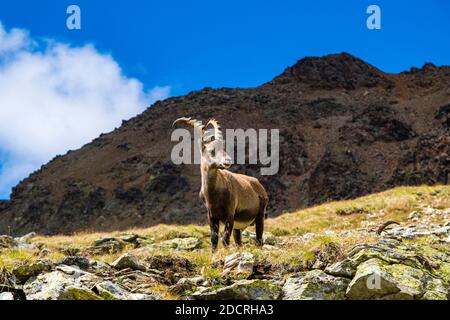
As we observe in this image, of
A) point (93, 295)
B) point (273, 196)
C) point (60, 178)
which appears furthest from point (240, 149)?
point (93, 295)

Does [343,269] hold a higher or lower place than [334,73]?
lower

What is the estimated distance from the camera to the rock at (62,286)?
26.8 feet

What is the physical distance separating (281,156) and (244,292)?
285 ft

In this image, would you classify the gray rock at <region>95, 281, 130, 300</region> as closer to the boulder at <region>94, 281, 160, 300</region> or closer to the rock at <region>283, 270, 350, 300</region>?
the boulder at <region>94, 281, 160, 300</region>

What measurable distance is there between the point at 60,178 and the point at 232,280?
332ft

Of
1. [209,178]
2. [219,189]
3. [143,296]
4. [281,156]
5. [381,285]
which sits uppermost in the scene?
[281,156]

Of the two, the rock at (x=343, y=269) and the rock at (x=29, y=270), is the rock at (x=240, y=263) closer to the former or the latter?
the rock at (x=343, y=269)

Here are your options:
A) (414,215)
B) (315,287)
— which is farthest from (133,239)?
(315,287)

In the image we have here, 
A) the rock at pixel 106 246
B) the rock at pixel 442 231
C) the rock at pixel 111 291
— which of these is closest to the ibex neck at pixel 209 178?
the rock at pixel 111 291

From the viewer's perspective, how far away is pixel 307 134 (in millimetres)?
106938

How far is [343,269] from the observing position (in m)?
9.12

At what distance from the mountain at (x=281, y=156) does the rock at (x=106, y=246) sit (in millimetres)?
56928

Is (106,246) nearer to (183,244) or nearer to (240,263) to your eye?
(183,244)
